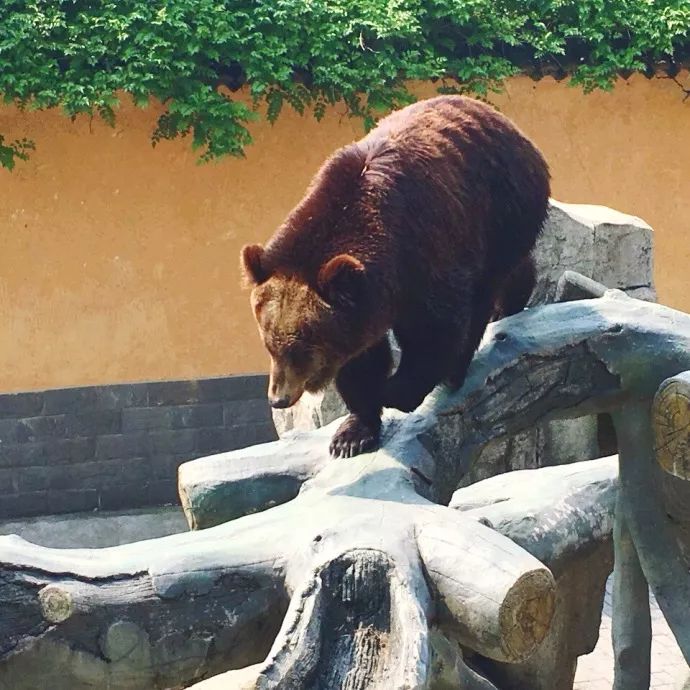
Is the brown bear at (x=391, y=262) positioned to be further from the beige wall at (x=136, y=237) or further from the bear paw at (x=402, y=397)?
the beige wall at (x=136, y=237)

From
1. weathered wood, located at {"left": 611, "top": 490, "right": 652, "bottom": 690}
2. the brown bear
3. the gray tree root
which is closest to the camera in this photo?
the gray tree root

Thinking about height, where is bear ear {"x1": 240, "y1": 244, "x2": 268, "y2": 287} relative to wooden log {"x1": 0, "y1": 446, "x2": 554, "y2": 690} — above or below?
above

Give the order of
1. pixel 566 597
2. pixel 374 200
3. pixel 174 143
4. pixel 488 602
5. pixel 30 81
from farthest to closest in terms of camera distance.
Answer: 1. pixel 174 143
2. pixel 30 81
3. pixel 566 597
4. pixel 374 200
5. pixel 488 602

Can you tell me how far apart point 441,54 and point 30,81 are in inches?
100

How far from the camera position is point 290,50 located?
6.89 m

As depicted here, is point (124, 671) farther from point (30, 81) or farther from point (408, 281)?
point (30, 81)

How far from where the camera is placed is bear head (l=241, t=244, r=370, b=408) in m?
2.86

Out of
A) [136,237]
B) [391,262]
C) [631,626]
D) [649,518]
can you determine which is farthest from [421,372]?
[136,237]

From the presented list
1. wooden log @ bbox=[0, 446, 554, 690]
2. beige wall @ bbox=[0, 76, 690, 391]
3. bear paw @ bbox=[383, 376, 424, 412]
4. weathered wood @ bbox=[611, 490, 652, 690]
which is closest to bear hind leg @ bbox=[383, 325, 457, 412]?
bear paw @ bbox=[383, 376, 424, 412]

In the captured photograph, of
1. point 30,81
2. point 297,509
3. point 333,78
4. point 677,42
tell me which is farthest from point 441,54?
point 297,509

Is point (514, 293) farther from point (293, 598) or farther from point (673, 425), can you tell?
point (293, 598)

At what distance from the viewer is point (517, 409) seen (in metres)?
3.02

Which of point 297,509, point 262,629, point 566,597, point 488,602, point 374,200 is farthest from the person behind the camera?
point 566,597

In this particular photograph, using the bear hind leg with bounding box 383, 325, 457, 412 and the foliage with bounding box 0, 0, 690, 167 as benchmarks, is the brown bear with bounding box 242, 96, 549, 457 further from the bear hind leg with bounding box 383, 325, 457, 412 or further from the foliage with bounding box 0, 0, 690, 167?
the foliage with bounding box 0, 0, 690, 167
